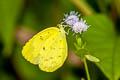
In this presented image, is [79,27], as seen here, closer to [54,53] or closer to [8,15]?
[54,53]

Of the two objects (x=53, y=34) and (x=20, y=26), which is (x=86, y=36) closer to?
→ (x=53, y=34)

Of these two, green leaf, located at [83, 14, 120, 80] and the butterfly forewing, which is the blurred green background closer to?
green leaf, located at [83, 14, 120, 80]

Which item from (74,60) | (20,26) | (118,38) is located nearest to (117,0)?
(118,38)

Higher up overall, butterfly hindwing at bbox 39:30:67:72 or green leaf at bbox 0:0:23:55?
green leaf at bbox 0:0:23:55

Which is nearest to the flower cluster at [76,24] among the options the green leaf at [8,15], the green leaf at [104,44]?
the green leaf at [104,44]

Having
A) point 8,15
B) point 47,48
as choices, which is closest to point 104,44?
point 47,48

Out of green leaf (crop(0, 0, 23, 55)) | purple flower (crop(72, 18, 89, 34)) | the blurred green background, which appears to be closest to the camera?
purple flower (crop(72, 18, 89, 34))

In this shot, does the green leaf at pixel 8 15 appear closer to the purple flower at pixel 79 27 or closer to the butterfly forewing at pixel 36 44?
the butterfly forewing at pixel 36 44

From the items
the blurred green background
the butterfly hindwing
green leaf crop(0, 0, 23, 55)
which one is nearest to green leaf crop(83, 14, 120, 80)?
the blurred green background
